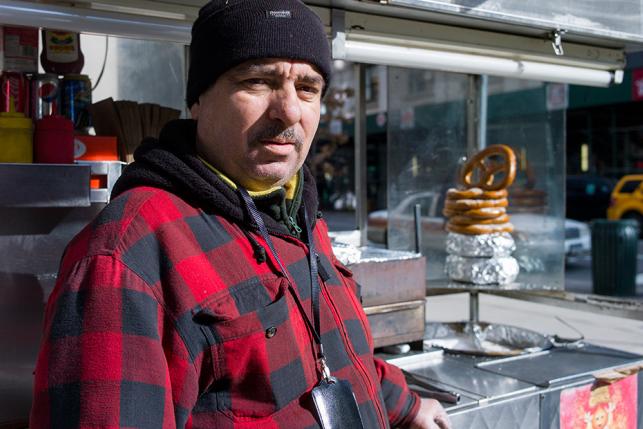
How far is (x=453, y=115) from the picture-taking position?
13.1 feet

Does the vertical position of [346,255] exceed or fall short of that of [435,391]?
it exceeds it

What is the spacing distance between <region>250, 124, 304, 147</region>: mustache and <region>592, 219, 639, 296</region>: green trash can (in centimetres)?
778

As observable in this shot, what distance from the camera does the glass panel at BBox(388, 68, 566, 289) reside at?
388cm

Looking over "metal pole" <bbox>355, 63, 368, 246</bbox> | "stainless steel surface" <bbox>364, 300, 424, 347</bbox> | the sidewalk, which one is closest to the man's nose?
"stainless steel surface" <bbox>364, 300, 424, 347</bbox>

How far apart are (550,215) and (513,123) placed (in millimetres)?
698

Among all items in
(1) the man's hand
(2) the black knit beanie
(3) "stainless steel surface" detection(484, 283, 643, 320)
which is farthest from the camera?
(3) "stainless steel surface" detection(484, 283, 643, 320)

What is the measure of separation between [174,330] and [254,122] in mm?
423

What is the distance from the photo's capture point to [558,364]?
2607 millimetres

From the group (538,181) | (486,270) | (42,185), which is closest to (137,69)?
(42,185)

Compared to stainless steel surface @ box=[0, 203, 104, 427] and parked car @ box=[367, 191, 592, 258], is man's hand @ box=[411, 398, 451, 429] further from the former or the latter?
parked car @ box=[367, 191, 592, 258]

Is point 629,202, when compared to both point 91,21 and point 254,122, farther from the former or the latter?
point 254,122

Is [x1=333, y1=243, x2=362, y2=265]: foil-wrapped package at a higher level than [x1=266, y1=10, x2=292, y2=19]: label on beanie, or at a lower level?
lower

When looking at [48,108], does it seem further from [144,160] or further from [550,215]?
[550,215]

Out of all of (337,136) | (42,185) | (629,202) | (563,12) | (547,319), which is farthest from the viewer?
(629,202)
